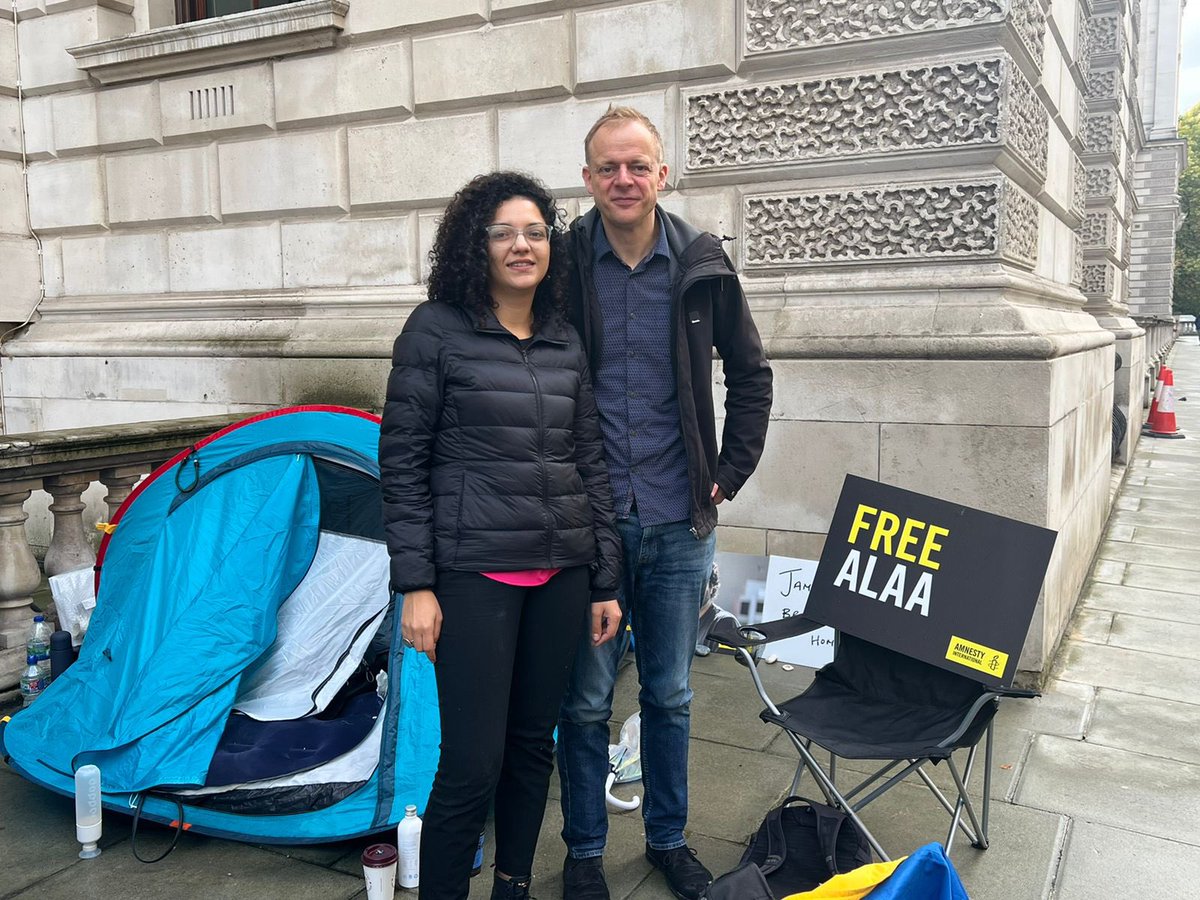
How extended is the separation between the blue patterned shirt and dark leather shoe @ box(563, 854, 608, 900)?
38.0 inches

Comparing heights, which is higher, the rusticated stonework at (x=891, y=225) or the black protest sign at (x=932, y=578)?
the rusticated stonework at (x=891, y=225)

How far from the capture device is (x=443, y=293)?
2416 mm

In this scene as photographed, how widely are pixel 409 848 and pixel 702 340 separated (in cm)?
163

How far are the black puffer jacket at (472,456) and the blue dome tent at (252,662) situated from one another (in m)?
1.06

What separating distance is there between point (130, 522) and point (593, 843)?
7.66 feet

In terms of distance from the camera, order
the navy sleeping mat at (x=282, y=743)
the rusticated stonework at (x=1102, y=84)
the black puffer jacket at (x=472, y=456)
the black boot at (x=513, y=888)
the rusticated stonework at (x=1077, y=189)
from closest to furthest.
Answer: the black puffer jacket at (x=472, y=456)
the black boot at (x=513, y=888)
the navy sleeping mat at (x=282, y=743)
the rusticated stonework at (x=1077, y=189)
the rusticated stonework at (x=1102, y=84)

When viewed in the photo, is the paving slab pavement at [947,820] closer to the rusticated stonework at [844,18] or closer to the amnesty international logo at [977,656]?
the amnesty international logo at [977,656]

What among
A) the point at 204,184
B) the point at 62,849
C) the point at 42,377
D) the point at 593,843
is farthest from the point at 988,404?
the point at 42,377

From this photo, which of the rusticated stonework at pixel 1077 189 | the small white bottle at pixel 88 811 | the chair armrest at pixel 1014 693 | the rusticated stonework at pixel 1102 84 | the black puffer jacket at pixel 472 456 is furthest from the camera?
the rusticated stonework at pixel 1102 84

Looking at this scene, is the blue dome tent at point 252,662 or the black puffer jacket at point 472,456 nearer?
the black puffer jacket at point 472,456

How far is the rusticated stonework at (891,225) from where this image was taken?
4.63m

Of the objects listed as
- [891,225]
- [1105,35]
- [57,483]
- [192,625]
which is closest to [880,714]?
[192,625]

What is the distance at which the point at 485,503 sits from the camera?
233 centimetres

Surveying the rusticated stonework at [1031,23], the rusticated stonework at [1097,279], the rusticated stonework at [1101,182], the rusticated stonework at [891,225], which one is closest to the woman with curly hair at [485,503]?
the rusticated stonework at [891,225]
